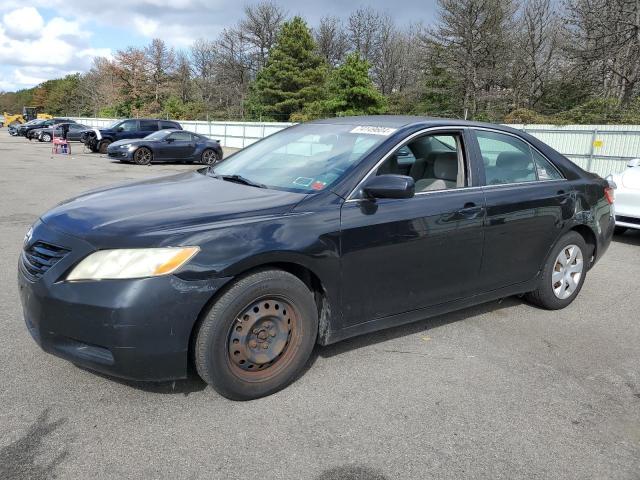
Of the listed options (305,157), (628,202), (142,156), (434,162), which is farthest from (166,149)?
(434,162)

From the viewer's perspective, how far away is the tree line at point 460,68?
2642 cm

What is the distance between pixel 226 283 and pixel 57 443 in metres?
1.11

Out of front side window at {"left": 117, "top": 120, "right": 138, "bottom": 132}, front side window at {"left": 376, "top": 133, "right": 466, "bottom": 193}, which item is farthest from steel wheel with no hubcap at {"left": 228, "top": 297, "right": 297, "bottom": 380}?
front side window at {"left": 117, "top": 120, "right": 138, "bottom": 132}

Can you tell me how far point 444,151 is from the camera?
4.14m

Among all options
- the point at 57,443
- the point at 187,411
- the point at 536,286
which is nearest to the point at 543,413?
the point at 536,286

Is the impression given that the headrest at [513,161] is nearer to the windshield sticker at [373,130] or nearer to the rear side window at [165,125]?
the windshield sticker at [373,130]

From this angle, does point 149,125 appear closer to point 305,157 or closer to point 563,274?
point 305,157

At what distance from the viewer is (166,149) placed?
20.1m

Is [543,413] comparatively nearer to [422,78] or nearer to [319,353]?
[319,353]

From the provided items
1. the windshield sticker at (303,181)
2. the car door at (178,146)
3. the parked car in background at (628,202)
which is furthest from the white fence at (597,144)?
the windshield sticker at (303,181)

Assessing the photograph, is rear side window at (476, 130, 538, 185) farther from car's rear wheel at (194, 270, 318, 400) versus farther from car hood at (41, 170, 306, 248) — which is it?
car's rear wheel at (194, 270, 318, 400)

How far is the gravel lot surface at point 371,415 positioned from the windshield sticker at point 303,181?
1.20 meters

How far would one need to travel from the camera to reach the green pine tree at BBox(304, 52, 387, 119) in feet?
105

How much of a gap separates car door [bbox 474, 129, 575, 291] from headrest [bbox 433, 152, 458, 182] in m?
0.21
